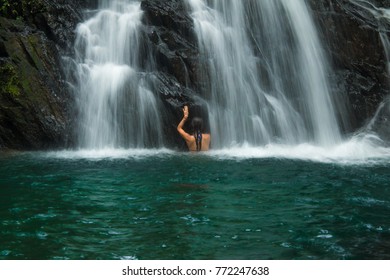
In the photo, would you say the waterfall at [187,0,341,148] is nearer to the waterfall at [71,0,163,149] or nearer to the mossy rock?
the waterfall at [71,0,163,149]

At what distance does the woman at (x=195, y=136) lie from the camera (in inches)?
584

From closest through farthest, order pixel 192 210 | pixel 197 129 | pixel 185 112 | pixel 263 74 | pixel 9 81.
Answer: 1. pixel 192 210
2. pixel 9 81
3. pixel 197 129
4. pixel 185 112
5. pixel 263 74

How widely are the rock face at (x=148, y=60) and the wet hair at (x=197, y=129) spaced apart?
74 cm

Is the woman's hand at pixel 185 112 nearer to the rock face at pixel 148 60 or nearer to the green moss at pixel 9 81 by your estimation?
the rock face at pixel 148 60

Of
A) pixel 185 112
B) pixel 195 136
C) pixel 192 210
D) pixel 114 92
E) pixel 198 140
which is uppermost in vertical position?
pixel 114 92

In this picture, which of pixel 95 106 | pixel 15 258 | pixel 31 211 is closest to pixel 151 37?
pixel 95 106

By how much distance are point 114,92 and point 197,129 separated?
3.31 m

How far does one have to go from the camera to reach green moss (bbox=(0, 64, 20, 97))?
14391 mm

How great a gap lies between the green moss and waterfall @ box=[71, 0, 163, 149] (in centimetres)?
206

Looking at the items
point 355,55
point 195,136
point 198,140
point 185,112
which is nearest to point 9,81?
point 185,112

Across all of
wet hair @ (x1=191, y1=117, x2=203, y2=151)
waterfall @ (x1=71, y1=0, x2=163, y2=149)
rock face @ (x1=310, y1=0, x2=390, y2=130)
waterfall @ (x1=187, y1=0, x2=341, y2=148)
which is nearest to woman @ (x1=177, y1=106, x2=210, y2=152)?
wet hair @ (x1=191, y1=117, x2=203, y2=151)

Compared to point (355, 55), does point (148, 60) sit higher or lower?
lower

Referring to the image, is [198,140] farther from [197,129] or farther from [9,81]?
[9,81]

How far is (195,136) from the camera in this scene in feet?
48.8
